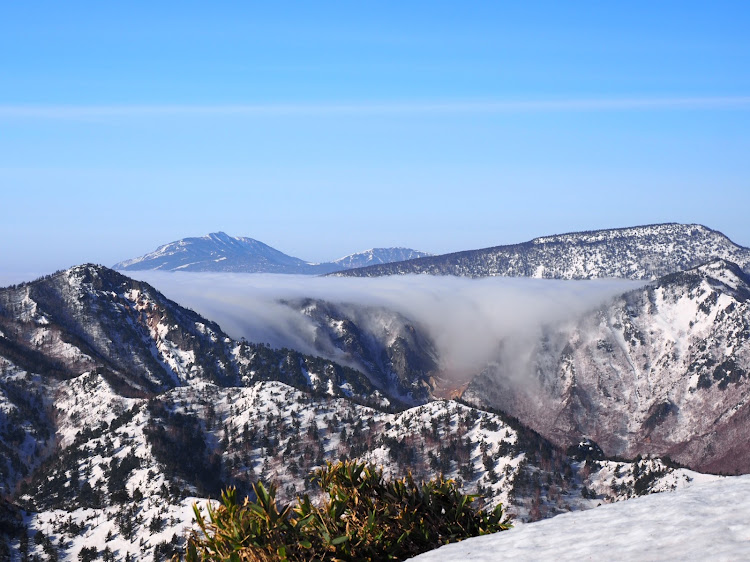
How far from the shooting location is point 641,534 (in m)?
17.5

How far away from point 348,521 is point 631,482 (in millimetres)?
186370

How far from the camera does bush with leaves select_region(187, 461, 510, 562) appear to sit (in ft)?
63.4

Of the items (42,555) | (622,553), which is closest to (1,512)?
(42,555)

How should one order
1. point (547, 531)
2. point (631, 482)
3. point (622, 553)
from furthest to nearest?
point (631, 482) → point (547, 531) → point (622, 553)

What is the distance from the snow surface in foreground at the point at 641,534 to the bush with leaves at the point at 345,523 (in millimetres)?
1903

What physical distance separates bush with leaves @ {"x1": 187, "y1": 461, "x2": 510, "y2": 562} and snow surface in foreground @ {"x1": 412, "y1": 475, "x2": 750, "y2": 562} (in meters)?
1.90

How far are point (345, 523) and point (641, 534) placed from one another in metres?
7.69

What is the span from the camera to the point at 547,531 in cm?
1917

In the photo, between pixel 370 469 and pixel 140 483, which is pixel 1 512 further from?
pixel 370 469

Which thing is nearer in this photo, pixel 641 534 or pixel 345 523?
pixel 641 534

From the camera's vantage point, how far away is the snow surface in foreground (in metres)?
16.2

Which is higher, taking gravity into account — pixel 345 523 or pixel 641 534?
pixel 641 534

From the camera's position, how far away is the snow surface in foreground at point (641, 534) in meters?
16.2

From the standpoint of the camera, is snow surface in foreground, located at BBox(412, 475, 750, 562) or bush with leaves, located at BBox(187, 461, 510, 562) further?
bush with leaves, located at BBox(187, 461, 510, 562)
